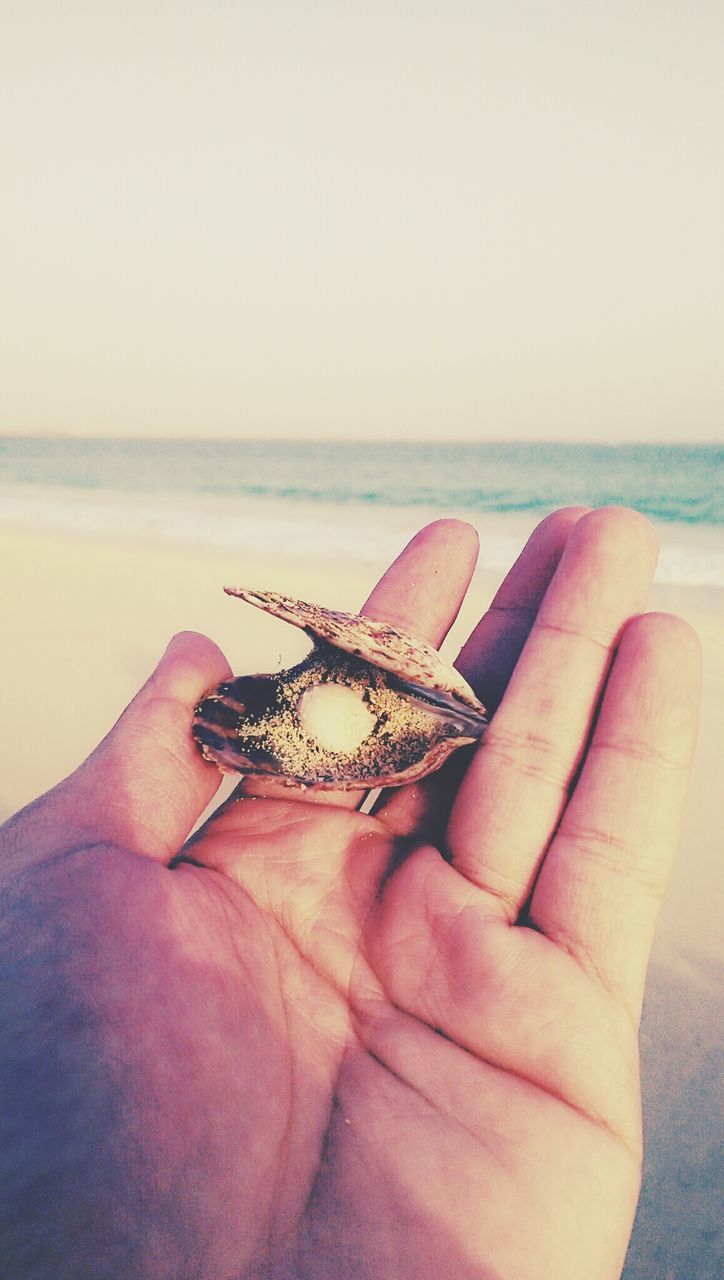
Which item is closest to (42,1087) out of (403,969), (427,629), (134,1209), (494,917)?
(134,1209)

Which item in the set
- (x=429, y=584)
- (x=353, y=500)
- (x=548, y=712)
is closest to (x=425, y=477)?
(x=353, y=500)

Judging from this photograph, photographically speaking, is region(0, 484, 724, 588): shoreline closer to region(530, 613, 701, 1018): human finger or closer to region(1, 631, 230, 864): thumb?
region(530, 613, 701, 1018): human finger

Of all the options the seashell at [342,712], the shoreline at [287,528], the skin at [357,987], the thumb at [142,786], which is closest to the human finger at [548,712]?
the skin at [357,987]

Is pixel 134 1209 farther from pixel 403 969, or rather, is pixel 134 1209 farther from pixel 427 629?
pixel 427 629

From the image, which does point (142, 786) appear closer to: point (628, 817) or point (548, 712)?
point (548, 712)

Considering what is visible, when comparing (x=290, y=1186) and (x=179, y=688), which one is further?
(x=179, y=688)

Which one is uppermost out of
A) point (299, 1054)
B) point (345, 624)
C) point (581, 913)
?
point (345, 624)

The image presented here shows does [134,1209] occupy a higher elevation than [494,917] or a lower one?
lower

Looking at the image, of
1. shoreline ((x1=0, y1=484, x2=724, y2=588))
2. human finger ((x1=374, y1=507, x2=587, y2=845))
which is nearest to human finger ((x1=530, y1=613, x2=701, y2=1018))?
human finger ((x1=374, y1=507, x2=587, y2=845))
